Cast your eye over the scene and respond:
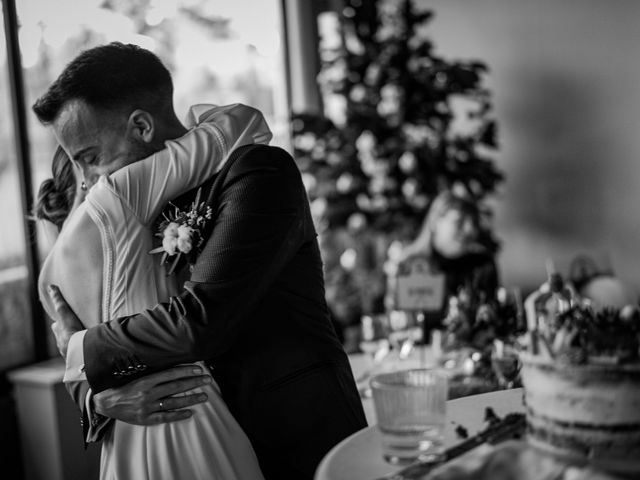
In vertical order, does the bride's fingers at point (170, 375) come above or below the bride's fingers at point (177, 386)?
above

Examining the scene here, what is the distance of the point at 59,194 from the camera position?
1.51 m

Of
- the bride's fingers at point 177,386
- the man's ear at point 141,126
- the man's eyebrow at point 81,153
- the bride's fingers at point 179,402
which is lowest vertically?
the bride's fingers at point 179,402

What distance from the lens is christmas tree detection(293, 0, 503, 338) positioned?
166 inches

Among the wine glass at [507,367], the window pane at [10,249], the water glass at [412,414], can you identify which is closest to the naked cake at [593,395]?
the water glass at [412,414]

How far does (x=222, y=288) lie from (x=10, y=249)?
248 centimetres

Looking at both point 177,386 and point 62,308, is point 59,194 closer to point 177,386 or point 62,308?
point 62,308

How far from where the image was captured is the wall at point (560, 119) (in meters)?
4.75

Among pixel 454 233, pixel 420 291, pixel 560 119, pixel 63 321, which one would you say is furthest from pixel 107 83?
pixel 560 119

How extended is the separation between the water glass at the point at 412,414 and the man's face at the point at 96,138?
640 millimetres

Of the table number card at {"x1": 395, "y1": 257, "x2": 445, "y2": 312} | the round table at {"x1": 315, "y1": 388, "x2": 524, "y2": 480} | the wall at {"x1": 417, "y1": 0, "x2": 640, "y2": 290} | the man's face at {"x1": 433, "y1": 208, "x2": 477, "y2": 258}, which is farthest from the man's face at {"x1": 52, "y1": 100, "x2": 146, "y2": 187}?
the wall at {"x1": 417, "y1": 0, "x2": 640, "y2": 290}

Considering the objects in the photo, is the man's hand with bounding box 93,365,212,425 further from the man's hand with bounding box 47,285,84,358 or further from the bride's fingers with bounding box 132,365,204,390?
the man's hand with bounding box 47,285,84,358

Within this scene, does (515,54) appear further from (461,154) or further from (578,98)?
(461,154)

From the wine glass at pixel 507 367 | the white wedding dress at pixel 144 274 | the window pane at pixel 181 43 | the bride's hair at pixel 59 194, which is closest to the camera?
the white wedding dress at pixel 144 274

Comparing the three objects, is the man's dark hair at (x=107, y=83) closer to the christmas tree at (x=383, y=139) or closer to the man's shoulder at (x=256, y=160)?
the man's shoulder at (x=256, y=160)
